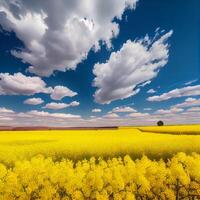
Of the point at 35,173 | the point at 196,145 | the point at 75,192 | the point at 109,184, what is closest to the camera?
the point at 75,192

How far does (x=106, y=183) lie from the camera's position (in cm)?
638

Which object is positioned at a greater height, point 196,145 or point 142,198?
point 196,145

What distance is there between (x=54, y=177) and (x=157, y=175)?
2642 mm

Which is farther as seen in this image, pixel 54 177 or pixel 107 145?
pixel 107 145

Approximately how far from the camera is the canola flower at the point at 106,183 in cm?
614

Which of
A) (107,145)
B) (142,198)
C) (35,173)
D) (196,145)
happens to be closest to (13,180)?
(35,173)

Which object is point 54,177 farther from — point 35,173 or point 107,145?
point 107,145

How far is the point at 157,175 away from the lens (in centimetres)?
704

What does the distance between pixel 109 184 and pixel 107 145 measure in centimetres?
913

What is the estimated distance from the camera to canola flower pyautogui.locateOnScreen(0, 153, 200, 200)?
242 inches

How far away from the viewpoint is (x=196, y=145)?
1616 cm

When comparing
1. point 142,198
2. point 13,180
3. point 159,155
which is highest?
point 159,155

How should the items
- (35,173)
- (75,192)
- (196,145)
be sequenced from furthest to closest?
(196,145)
(35,173)
(75,192)

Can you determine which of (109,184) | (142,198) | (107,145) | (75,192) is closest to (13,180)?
(75,192)
